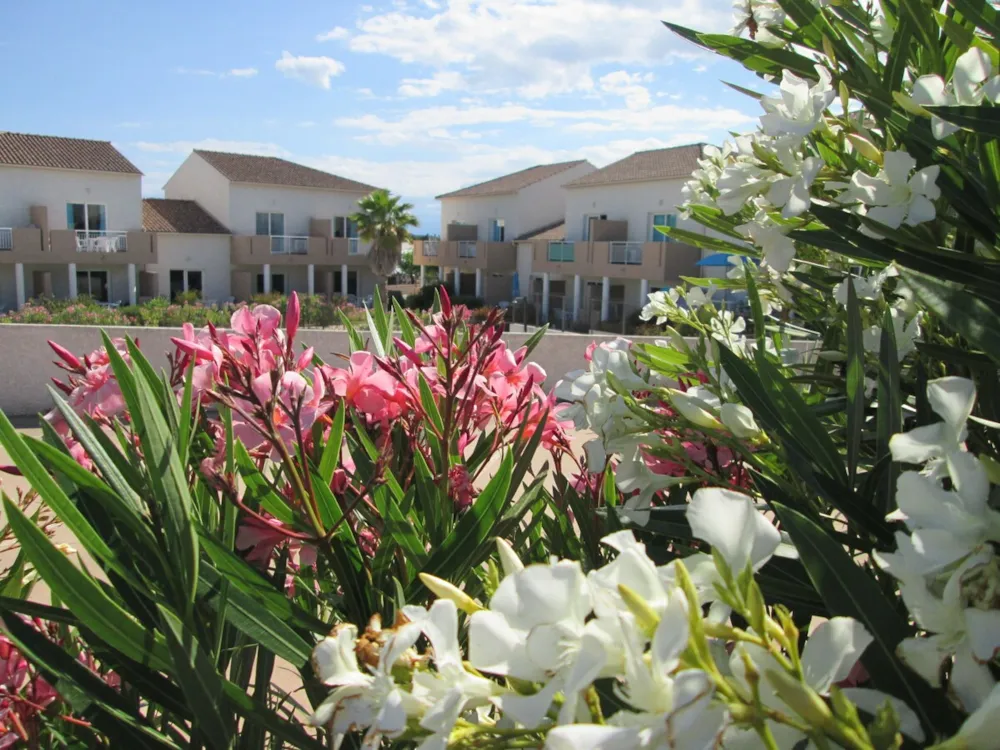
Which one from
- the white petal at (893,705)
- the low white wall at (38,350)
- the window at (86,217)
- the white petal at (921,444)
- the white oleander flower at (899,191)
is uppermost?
the window at (86,217)

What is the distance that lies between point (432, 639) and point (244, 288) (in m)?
30.3

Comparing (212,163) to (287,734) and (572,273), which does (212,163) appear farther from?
(287,734)

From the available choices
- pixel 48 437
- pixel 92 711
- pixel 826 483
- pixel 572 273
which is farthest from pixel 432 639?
pixel 572 273

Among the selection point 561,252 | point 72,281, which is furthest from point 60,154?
point 561,252

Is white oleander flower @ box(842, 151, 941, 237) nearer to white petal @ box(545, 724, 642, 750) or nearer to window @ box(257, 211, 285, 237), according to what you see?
white petal @ box(545, 724, 642, 750)

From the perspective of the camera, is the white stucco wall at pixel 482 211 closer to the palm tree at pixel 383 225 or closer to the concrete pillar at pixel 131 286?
the palm tree at pixel 383 225

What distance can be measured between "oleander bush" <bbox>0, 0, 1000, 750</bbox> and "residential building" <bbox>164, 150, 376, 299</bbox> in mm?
29008

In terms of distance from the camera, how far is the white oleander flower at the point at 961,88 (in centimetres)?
79

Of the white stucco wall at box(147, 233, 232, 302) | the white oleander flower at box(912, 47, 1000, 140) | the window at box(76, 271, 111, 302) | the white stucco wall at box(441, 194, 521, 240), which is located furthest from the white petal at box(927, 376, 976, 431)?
the white stucco wall at box(441, 194, 521, 240)

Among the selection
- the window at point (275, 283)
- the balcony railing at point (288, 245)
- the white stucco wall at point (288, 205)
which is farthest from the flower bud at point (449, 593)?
the white stucco wall at point (288, 205)

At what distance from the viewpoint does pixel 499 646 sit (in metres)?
0.46

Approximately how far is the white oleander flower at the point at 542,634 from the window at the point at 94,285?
1107 inches

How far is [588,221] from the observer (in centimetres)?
2873

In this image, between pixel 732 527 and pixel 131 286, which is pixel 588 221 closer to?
pixel 131 286
